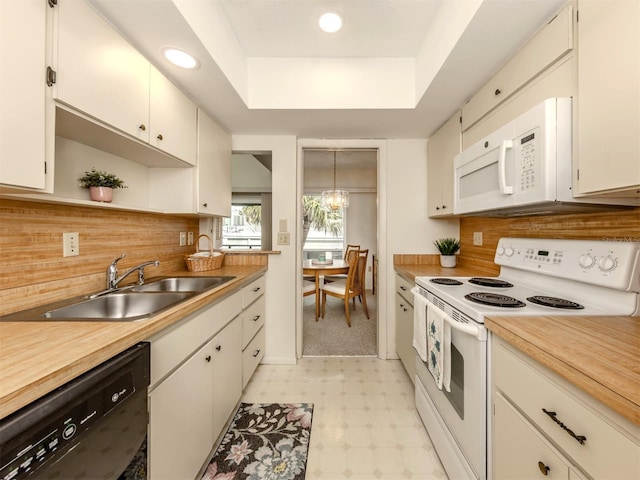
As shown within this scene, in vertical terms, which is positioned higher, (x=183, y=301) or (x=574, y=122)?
(x=574, y=122)

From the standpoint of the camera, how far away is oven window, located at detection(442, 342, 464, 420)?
1.14m

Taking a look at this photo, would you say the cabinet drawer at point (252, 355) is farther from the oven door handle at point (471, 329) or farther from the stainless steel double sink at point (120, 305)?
the oven door handle at point (471, 329)

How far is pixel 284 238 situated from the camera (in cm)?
241

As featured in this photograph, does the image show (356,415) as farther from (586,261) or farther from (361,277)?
(361,277)

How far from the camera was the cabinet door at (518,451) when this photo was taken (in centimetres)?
71

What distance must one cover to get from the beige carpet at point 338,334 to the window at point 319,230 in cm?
168

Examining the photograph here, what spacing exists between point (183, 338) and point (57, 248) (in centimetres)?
71

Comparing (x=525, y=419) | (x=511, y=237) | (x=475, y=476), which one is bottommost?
(x=475, y=476)

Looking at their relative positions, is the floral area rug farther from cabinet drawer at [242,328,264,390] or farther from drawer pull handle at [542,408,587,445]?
drawer pull handle at [542,408,587,445]

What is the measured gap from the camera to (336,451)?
1454mm

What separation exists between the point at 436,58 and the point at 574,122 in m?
0.79

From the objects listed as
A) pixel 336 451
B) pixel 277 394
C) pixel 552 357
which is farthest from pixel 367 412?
pixel 552 357

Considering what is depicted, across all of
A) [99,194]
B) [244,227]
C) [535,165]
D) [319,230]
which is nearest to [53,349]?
[99,194]

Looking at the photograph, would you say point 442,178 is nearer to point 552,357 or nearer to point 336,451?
point 552,357
